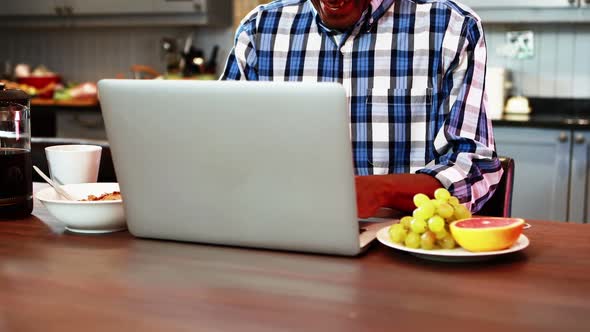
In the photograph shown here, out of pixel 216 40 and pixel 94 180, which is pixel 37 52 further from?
pixel 94 180

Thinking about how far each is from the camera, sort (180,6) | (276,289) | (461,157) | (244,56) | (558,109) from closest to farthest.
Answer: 1. (276,289)
2. (461,157)
3. (244,56)
4. (558,109)
5. (180,6)

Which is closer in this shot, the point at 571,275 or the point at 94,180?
the point at 571,275

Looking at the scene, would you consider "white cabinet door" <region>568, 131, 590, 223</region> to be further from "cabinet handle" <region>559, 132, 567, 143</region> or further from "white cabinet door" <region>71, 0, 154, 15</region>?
"white cabinet door" <region>71, 0, 154, 15</region>

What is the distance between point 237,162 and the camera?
117 cm

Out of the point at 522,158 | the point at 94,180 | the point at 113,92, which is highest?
the point at 113,92

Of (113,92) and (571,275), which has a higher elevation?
(113,92)

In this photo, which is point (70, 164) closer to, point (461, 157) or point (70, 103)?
point (461, 157)

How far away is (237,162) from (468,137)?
0.66 metres

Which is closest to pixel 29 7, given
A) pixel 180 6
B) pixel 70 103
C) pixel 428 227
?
pixel 70 103

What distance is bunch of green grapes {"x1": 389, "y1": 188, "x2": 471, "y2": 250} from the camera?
45.3 inches

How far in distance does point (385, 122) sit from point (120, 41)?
3.12 meters

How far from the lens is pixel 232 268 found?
1135 millimetres

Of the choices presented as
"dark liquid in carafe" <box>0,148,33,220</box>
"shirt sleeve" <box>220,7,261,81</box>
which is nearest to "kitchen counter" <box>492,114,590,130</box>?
"shirt sleeve" <box>220,7,261,81</box>

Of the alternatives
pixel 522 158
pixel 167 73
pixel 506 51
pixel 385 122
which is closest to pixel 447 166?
pixel 385 122
